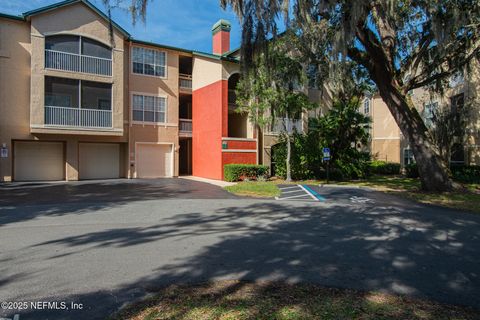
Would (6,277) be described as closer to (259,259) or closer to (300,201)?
(259,259)

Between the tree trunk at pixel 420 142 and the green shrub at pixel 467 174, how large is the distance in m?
5.92

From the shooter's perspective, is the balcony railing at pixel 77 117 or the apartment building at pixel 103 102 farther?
the balcony railing at pixel 77 117

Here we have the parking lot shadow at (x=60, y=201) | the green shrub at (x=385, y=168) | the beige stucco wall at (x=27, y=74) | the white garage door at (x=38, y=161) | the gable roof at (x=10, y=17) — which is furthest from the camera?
the green shrub at (x=385, y=168)

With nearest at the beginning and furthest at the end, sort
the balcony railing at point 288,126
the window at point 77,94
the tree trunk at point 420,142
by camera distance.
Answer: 1. the tree trunk at point 420,142
2. the window at point 77,94
3. the balcony railing at point 288,126

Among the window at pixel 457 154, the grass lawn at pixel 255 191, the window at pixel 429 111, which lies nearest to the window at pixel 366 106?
the window at pixel 429 111

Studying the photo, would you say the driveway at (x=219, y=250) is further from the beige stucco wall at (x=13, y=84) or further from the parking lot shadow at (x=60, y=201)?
the beige stucco wall at (x=13, y=84)

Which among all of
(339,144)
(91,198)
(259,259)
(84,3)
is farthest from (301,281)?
(84,3)

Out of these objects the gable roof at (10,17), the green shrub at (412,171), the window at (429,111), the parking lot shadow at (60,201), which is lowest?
the parking lot shadow at (60,201)

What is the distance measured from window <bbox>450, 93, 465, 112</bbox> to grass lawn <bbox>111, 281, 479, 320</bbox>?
21.3 metres

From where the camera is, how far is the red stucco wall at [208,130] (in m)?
20.9

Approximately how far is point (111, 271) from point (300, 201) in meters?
8.57

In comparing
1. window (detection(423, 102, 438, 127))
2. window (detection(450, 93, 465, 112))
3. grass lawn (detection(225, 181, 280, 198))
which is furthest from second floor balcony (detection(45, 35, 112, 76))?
window (detection(450, 93, 465, 112))

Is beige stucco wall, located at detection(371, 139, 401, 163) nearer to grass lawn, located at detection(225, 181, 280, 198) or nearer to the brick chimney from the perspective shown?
the brick chimney

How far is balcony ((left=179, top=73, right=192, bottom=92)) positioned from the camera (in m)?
24.4
